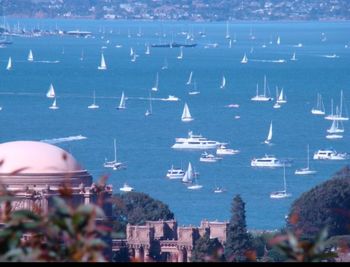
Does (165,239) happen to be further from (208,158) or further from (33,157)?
(208,158)

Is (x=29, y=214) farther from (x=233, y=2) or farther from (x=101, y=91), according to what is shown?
(x=233, y=2)

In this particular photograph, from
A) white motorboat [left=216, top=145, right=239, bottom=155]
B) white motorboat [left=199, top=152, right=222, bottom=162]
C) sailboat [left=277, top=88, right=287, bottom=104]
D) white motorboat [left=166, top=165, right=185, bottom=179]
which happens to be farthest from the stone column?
sailboat [left=277, top=88, right=287, bottom=104]

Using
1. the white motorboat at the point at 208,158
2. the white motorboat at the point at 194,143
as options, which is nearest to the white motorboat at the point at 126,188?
the white motorboat at the point at 208,158

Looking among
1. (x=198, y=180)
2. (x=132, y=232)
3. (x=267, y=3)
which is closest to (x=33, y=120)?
(x=198, y=180)

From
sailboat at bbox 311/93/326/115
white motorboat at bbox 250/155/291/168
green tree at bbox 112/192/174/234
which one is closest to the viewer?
green tree at bbox 112/192/174/234

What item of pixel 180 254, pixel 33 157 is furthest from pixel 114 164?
pixel 33 157

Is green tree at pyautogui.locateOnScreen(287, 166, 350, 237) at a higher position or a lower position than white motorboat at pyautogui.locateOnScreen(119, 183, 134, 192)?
higher

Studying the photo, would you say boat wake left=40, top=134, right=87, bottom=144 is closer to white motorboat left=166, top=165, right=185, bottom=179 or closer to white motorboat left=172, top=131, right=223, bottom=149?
white motorboat left=172, top=131, right=223, bottom=149
